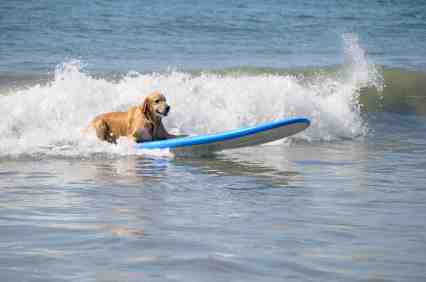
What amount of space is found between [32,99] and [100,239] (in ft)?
28.0

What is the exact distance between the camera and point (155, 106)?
11031mm

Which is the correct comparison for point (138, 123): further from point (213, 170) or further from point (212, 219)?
point (212, 219)

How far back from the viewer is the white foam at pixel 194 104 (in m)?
13.9

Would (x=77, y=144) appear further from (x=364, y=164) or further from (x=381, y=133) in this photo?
(x=381, y=133)

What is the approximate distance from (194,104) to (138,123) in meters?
3.61

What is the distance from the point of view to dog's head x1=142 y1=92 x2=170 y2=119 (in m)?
11.0

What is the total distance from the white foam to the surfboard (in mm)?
2109

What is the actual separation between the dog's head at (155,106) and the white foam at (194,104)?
1.98m

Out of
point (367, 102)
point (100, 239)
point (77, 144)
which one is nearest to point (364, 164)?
point (77, 144)

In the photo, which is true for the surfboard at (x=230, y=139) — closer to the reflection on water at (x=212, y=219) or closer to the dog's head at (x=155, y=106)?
the reflection on water at (x=212, y=219)

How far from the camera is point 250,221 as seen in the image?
7137 millimetres

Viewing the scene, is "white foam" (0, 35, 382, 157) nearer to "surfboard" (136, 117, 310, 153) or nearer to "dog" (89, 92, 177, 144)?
"dog" (89, 92, 177, 144)

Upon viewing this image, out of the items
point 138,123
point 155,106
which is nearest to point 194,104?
point 138,123

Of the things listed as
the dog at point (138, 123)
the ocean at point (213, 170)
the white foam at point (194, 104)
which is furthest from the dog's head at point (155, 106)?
the white foam at point (194, 104)
